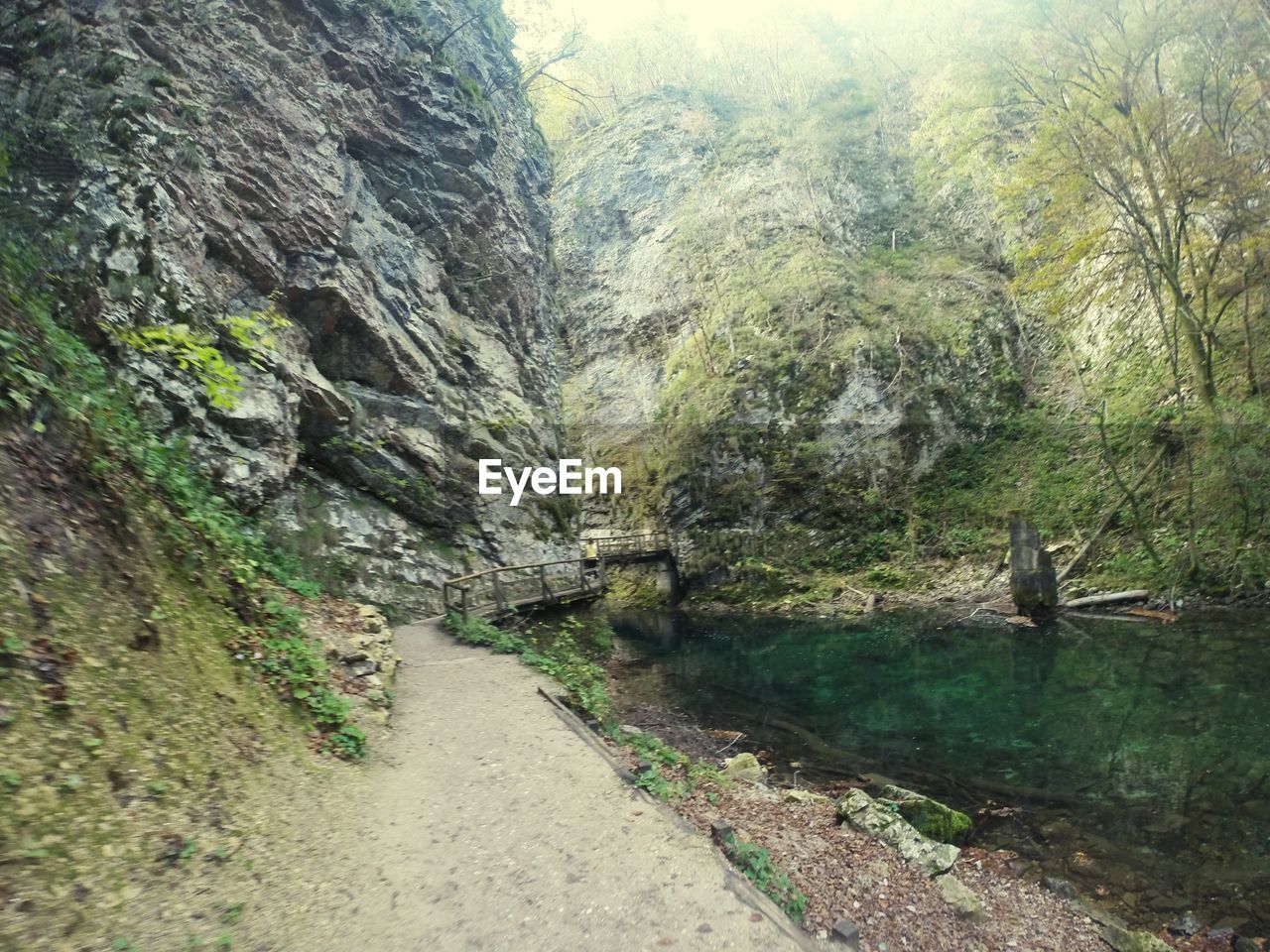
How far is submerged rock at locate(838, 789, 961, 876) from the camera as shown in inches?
214

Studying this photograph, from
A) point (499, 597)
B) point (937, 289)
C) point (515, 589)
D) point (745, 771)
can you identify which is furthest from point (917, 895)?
point (937, 289)

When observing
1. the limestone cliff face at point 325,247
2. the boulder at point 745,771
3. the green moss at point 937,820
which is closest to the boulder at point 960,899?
the green moss at point 937,820

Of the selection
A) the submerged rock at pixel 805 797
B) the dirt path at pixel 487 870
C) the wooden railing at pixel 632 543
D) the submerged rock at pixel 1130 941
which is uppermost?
the wooden railing at pixel 632 543

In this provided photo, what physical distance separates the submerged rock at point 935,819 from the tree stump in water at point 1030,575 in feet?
36.6

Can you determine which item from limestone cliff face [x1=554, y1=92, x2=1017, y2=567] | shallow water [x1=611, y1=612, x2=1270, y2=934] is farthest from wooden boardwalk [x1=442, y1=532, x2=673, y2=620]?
limestone cliff face [x1=554, y1=92, x2=1017, y2=567]

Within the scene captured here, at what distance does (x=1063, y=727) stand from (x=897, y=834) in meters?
4.88

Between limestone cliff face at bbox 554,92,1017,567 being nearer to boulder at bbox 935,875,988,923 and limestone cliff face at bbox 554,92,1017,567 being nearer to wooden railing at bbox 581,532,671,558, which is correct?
wooden railing at bbox 581,532,671,558

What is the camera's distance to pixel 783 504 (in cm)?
2356

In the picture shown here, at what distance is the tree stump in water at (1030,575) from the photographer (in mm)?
15453

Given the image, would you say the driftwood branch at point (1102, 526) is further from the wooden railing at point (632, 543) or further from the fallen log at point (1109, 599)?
the wooden railing at point (632, 543)

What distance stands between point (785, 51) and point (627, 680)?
159 feet

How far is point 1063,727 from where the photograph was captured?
8.84 meters

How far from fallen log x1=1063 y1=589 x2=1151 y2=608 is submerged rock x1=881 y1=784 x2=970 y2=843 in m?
12.0

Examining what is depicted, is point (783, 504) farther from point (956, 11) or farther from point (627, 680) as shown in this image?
point (956, 11)
